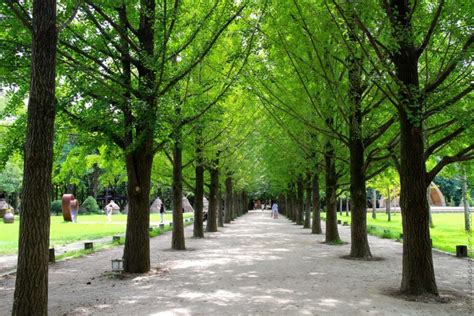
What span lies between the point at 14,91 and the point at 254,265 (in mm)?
7154

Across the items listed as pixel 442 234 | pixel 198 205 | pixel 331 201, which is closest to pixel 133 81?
pixel 331 201

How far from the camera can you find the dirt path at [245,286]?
699 centimetres

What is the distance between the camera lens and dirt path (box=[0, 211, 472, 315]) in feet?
22.9

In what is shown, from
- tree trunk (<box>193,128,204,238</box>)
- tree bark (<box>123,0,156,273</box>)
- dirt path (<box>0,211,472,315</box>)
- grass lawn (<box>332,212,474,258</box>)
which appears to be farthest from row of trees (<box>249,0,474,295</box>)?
tree trunk (<box>193,128,204,238</box>)

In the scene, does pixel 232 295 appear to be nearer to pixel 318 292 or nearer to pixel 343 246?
pixel 318 292

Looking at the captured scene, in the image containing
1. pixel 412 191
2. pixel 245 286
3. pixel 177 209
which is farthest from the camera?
pixel 177 209

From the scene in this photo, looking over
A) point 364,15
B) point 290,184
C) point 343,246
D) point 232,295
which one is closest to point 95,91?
point 232,295

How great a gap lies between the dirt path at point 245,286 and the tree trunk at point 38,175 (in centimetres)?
157

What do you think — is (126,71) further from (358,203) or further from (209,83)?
(358,203)

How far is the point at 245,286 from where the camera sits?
887 cm

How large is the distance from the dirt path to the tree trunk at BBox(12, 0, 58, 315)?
1566mm

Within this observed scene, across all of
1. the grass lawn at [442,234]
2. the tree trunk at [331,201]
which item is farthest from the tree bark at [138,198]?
the tree trunk at [331,201]

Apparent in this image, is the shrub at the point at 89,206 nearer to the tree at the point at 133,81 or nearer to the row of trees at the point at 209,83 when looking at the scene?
the row of trees at the point at 209,83

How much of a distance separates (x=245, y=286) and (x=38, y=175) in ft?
15.9
